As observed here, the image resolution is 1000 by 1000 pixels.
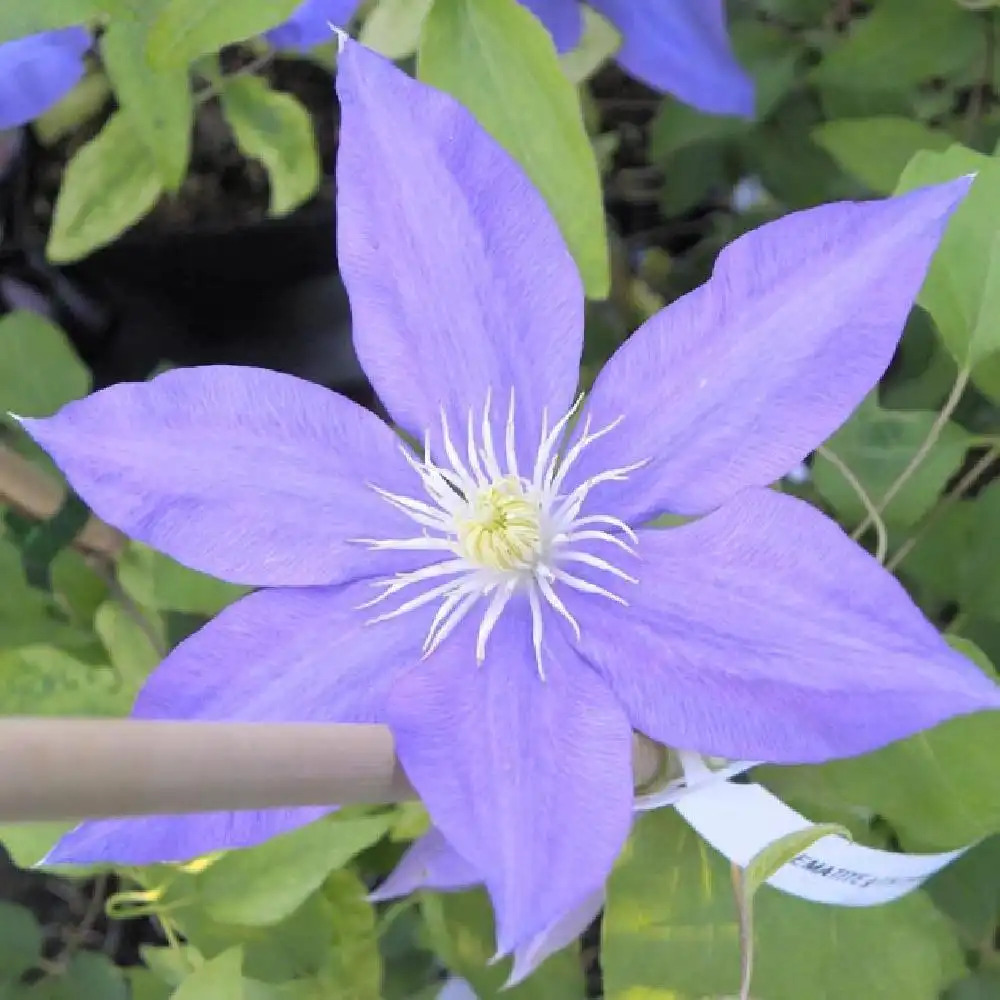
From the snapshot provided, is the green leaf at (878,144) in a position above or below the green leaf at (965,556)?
above

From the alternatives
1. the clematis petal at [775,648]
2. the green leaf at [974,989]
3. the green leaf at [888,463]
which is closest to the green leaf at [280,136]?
the green leaf at [888,463]

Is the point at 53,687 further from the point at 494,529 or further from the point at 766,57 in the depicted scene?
the point at 766,57

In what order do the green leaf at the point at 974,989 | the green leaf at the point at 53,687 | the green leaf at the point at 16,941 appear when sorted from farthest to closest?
the green leaf at the point at 16,941
the green leaf at the point at 974,989
the green leaf at the point at 53,687

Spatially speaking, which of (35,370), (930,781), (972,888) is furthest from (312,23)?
(972,888)

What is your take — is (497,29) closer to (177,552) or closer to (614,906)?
(177,552)

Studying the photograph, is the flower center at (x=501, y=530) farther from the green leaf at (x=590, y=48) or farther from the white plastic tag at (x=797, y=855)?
the green leaf at (x=590, y=48)

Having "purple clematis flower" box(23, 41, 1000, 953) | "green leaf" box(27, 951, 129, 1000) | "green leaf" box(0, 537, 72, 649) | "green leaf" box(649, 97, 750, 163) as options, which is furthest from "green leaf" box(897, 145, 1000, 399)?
"green leaf" box(27, 951, 129, 1000)
